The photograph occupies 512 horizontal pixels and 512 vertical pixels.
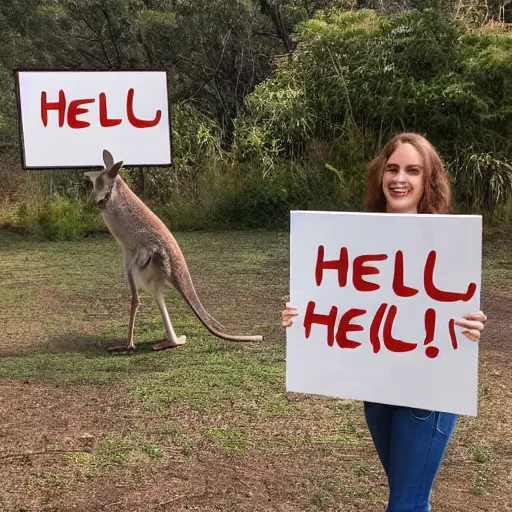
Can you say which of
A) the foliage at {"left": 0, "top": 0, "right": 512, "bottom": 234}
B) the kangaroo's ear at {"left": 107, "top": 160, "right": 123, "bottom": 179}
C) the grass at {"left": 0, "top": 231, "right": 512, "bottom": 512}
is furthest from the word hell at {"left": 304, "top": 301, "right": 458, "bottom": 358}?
the foliage at {"left": 0, "top": 0, "right": 512, "bottom": 234}

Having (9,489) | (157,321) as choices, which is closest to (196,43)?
(157,321)

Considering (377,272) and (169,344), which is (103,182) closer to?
(169,344)

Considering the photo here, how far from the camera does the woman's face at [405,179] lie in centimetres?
181

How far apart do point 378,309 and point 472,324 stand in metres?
0.22

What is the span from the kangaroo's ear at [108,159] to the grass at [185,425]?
3.35 ft

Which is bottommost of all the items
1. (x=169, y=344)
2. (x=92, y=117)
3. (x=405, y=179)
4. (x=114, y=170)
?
(x=169, y=344)

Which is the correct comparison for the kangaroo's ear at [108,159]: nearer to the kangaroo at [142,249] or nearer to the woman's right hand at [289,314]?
the kangaroo at [142,249]

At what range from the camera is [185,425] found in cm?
302

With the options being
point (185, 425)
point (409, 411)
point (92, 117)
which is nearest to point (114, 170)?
point (92, 117)

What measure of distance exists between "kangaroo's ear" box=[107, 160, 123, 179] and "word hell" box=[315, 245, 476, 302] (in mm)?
2214

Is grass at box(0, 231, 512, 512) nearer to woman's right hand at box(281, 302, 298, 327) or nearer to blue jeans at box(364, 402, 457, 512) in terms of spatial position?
blue jeans at box(364, 402, 457, 512)

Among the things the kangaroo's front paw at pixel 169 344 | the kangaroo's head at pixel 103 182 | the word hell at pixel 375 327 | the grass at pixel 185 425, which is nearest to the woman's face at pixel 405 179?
the word hell at pixel 375 327

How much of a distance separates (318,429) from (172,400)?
2.33 ft

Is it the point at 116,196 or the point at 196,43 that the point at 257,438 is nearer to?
the point at 116,196
